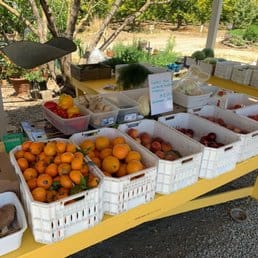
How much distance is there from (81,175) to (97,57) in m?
2.45

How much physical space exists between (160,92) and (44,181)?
822 millimetres

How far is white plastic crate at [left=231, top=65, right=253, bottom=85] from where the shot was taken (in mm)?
2596

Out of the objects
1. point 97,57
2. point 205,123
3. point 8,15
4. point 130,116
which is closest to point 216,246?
point 205,123

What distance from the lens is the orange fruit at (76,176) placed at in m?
0.86

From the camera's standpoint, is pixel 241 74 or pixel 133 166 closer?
pixel 133 166

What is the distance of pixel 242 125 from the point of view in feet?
4.96

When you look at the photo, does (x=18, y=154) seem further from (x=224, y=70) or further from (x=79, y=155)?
(x=224, y=70)

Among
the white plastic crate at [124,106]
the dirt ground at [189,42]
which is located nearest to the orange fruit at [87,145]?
the white plastic crate at [124,106]

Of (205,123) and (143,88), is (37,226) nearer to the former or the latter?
(205,123)

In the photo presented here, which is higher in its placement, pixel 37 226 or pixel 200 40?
pixel 37 226

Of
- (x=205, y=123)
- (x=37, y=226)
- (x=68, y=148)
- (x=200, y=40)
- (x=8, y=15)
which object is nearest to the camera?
(x=37, y=226)

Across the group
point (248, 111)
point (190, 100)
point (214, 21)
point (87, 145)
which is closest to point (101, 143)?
point (87, 145)

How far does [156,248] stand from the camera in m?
1.82

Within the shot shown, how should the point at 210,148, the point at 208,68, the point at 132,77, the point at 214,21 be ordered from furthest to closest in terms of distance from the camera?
the point at 214,21 → the point at 208,68 → the point at 132,77 → the point at 210,148
